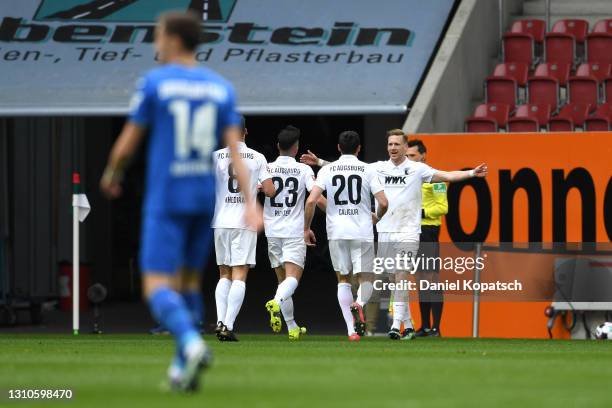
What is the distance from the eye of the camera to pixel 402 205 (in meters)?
14.5

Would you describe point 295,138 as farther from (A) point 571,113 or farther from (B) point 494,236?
(A) point 571,113

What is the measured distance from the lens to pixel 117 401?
7129 millimetres

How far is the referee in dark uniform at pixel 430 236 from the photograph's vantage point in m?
15.3

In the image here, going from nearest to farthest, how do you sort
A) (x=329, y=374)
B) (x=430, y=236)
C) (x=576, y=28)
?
(x=329, y=374) < (x=430, y=236) < (x=576, y=28)

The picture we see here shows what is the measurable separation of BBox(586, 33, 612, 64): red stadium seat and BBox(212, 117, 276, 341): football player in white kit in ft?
28.8

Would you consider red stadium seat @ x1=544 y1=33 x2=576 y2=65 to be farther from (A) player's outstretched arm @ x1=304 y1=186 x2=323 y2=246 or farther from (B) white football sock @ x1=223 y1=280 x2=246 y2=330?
(B) white football sock @ x1=223 y1=280 x2=246 y2=330

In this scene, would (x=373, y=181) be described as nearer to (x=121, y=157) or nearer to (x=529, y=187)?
(x=529, y=187)

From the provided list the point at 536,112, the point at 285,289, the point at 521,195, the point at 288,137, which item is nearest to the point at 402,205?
the point at 288,137

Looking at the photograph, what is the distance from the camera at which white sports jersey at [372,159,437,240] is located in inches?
567

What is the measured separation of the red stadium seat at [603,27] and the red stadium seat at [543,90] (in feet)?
5.65

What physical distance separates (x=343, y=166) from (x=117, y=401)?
7.34m

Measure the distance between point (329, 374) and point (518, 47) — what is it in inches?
534

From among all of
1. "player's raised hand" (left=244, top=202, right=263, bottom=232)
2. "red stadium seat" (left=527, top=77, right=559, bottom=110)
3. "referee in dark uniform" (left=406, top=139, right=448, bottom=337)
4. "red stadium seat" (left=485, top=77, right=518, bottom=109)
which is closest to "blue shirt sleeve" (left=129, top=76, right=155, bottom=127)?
"player's raised hand" (left=244, top=202, right=263, bottom=232)

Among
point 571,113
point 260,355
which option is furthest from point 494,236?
point 260,355
